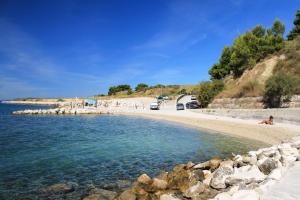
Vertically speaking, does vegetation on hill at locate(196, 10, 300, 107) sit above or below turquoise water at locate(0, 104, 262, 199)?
above

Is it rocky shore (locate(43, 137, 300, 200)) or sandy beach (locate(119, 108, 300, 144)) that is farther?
sandy beach (locate(119, 108, 300, 144))

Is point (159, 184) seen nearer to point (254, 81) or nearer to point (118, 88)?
point (254, 81)

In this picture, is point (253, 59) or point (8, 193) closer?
point (8, 193)

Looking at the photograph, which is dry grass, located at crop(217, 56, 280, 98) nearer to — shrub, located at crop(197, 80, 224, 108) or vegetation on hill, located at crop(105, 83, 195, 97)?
shrub, located at crop(197, 80, 224, 108)

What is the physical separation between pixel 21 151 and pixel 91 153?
17.2 feet

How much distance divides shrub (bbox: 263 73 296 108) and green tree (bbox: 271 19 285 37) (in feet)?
93.2

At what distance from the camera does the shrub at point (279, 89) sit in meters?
36.8

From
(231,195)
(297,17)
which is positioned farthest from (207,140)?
(297,17)

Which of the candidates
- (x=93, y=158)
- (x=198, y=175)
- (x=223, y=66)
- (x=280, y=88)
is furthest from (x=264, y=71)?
(x=198, y=175)

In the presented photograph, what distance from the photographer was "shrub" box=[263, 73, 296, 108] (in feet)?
121

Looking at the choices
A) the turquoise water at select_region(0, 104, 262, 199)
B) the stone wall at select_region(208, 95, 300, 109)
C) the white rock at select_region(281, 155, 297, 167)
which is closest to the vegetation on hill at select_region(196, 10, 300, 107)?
the stone wall at select_region(208, 95, 300, 109)

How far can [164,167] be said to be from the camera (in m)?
15.5

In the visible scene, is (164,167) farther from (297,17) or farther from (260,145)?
(297,17)

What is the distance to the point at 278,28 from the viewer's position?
205ft
